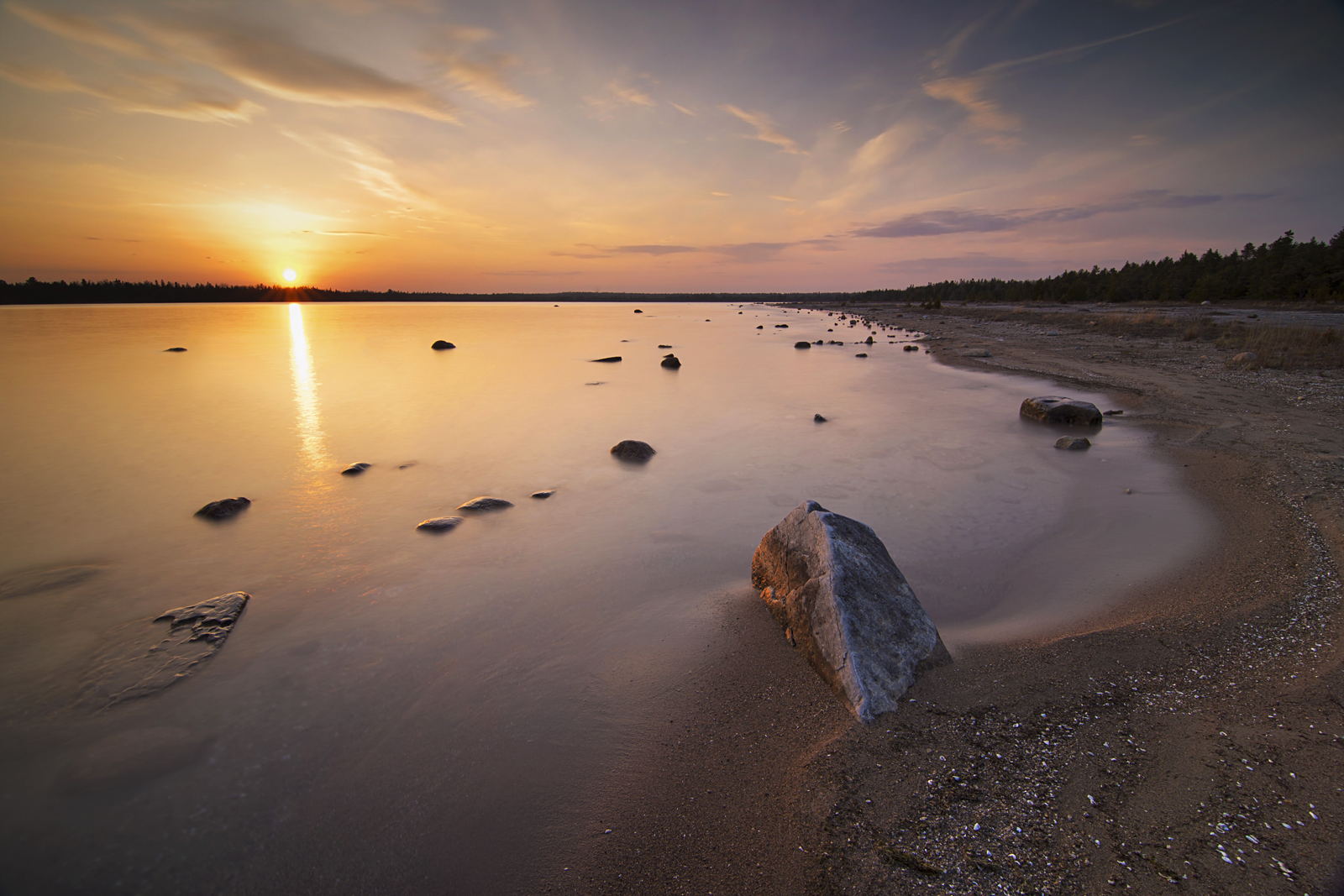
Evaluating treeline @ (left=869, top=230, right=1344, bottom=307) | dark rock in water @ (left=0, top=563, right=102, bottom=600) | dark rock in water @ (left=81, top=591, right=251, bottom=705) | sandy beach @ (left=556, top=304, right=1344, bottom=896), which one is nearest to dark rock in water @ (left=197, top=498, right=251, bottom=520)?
dark rock in water @ (left=0, top=563, right=102, bottom=600)

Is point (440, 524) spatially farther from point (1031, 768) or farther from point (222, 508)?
point (1031, 768)

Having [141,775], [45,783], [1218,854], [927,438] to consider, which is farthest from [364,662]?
[927,438]

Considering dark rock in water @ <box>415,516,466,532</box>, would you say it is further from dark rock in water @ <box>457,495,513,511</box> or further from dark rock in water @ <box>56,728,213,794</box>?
dark rock in water @ <box>56,728,213,794</box>

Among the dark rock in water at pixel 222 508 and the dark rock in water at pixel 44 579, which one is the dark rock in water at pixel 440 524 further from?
the dark rock in water at pixel 44 579

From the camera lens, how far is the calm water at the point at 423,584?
354cm

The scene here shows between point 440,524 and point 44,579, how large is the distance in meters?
Answer: 4.83

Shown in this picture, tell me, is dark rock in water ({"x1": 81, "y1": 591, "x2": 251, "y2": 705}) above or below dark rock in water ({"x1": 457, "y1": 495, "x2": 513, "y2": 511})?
below

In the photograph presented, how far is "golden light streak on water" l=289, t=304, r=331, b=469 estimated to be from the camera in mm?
12273

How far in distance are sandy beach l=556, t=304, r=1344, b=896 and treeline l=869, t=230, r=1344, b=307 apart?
71216mm

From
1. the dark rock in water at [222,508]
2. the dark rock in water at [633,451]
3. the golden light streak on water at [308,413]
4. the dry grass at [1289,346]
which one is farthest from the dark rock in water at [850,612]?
the dry grass at [1289,346]

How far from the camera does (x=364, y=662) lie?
5195 millimetres

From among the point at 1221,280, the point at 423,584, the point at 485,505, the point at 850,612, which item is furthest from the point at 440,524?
the point at 1221,280

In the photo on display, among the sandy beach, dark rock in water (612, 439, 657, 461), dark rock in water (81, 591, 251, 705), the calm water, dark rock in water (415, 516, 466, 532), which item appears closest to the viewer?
the sandy beach

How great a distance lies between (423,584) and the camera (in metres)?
6.65
